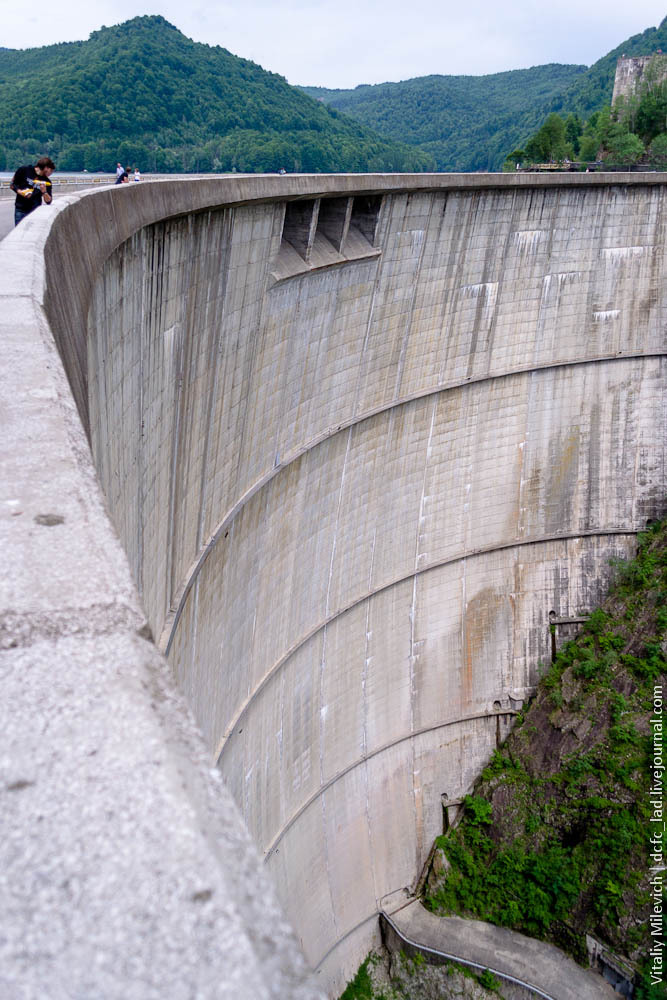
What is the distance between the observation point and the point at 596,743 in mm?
14570

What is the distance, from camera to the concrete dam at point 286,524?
86 cm

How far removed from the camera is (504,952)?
13.0m

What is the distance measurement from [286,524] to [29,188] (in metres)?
4.86

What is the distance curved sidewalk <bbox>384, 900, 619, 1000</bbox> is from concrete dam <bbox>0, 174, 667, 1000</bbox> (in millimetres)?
655

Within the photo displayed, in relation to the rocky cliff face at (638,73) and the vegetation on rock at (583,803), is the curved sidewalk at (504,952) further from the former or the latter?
the rocky cliff face at (638,73)

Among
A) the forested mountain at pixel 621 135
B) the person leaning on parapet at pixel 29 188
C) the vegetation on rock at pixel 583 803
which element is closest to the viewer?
the person leaning on parapet at pixel 29 188

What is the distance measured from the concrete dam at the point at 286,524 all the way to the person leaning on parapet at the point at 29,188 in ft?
2.69

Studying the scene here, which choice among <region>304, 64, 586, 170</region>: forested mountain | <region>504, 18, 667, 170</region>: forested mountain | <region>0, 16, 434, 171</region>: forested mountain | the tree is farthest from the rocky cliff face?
<region>304, 64, 586, 170</region>: forested mountain

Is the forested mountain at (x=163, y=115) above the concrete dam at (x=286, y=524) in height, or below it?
above

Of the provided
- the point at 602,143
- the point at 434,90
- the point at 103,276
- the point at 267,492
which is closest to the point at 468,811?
the point at 267,492

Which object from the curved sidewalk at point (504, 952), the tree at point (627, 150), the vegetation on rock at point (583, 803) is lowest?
the curved sidewalk at point (504, 952)

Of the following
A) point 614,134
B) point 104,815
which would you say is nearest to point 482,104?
point 614,134

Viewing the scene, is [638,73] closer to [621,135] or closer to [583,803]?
[621,135]

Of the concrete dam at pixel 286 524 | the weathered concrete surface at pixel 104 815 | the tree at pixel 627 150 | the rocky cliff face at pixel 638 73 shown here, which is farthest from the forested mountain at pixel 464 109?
the weathered concrete surface at pixel 104 815
